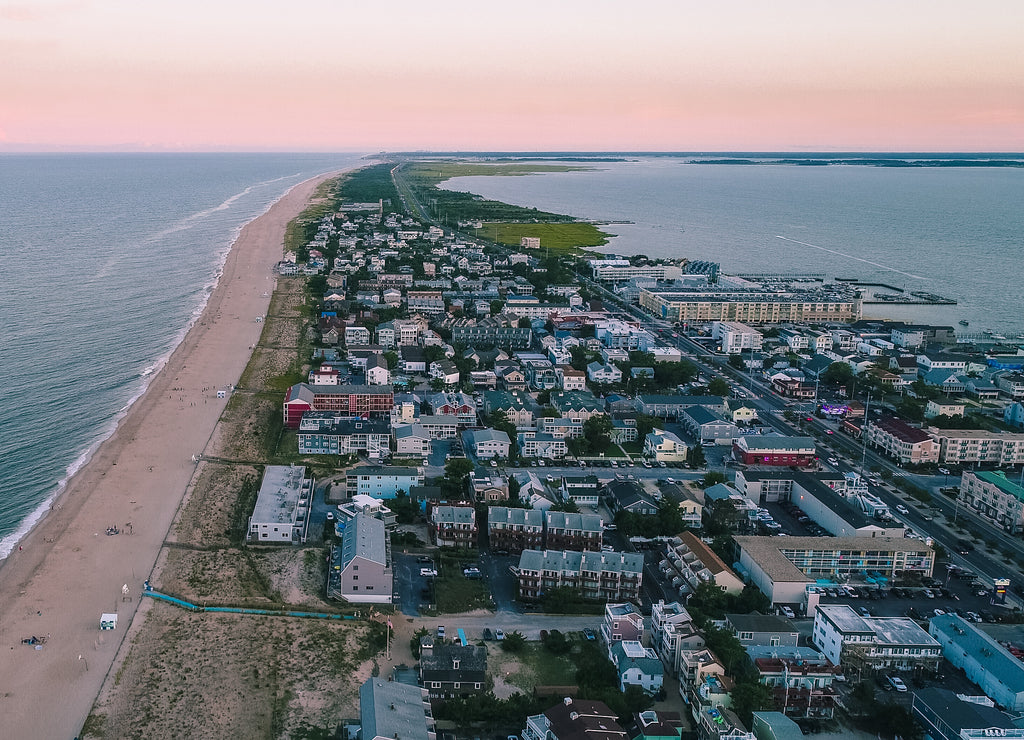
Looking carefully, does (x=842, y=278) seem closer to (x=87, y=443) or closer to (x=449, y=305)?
(x=449, y=305)

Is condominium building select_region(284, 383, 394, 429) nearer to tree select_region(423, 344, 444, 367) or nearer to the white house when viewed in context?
tree select_region(423, 344, 444, 367)

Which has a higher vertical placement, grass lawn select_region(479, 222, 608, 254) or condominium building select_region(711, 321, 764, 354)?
grass lawn select_region(479, 222, 608, 254)

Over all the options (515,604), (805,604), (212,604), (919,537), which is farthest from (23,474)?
(919,537)

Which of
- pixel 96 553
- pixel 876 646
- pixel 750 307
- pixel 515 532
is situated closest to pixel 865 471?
pixel 876 646

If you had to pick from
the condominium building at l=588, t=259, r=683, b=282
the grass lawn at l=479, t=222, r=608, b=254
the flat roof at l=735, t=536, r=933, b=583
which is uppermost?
the grass lawn at l=479, t=222, r=608, b=254

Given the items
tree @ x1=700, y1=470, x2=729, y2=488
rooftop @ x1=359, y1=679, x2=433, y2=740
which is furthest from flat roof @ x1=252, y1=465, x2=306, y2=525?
tree @ x1=700, y1=470, x2=729, y2=488

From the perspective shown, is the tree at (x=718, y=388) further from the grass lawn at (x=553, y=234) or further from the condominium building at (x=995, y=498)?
the grass lawn at (x=553, y=234)

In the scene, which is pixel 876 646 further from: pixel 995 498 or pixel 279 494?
pixel 279 494
